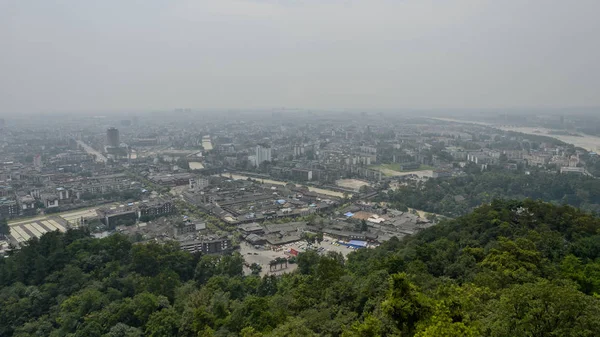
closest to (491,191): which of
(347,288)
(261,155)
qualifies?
(261,155)

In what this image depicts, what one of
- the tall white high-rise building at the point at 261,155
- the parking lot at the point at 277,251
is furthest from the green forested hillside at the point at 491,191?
the tall white high-rise building at the point at 261,155

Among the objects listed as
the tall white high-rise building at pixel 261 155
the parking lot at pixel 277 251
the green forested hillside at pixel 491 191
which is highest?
the tall white high-rise building at pixel 261 155

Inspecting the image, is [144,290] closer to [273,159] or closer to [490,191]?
[490,191]

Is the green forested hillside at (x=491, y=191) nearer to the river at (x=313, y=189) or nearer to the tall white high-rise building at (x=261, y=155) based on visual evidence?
the river at (x=313, y=189)

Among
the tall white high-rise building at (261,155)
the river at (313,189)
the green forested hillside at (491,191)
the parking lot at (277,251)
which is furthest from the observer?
the tall white high-rise building at (261,155)

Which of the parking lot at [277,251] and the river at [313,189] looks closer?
the parking lot at [277,251]

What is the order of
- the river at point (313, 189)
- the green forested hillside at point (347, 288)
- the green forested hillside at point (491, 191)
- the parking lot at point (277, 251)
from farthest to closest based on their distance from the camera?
the river at point (313, 189) < the green forested hillside at point (491, 191) < the parking lot at point (277, 251) < the green forested hillside at point (347, 288)

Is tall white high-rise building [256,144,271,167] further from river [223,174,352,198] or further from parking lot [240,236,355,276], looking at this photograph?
parking lot [240,236,355,276]
